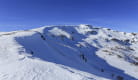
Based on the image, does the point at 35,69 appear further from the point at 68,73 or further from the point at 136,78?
the point at 136,78

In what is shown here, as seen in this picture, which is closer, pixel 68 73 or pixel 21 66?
pixel 68 73

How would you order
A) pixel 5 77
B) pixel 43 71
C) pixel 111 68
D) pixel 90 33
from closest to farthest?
pixel 5 77, pixel 43 71, pixel 111 68, pixel 90 33

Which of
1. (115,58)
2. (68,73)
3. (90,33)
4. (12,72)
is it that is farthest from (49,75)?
(90,33)

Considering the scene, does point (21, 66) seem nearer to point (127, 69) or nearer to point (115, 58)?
point (127, 69)

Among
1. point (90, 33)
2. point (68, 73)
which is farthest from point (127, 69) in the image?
point (90, 33)

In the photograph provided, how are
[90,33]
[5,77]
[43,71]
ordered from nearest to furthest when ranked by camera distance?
[5,77] < [43,71] < [90,33]

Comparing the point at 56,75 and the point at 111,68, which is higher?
the point at 56,75

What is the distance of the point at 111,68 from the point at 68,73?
49.6m

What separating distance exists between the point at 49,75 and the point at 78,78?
264 cm

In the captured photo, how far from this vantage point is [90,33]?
123938 millimetres

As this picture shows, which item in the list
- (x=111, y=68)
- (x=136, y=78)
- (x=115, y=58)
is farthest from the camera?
(x=115, y=58)

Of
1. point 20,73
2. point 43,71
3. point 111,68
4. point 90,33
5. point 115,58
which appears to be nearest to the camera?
point 20,73

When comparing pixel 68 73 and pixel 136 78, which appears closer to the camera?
pixel 68 73

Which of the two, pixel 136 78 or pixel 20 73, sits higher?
pixel 20 73
